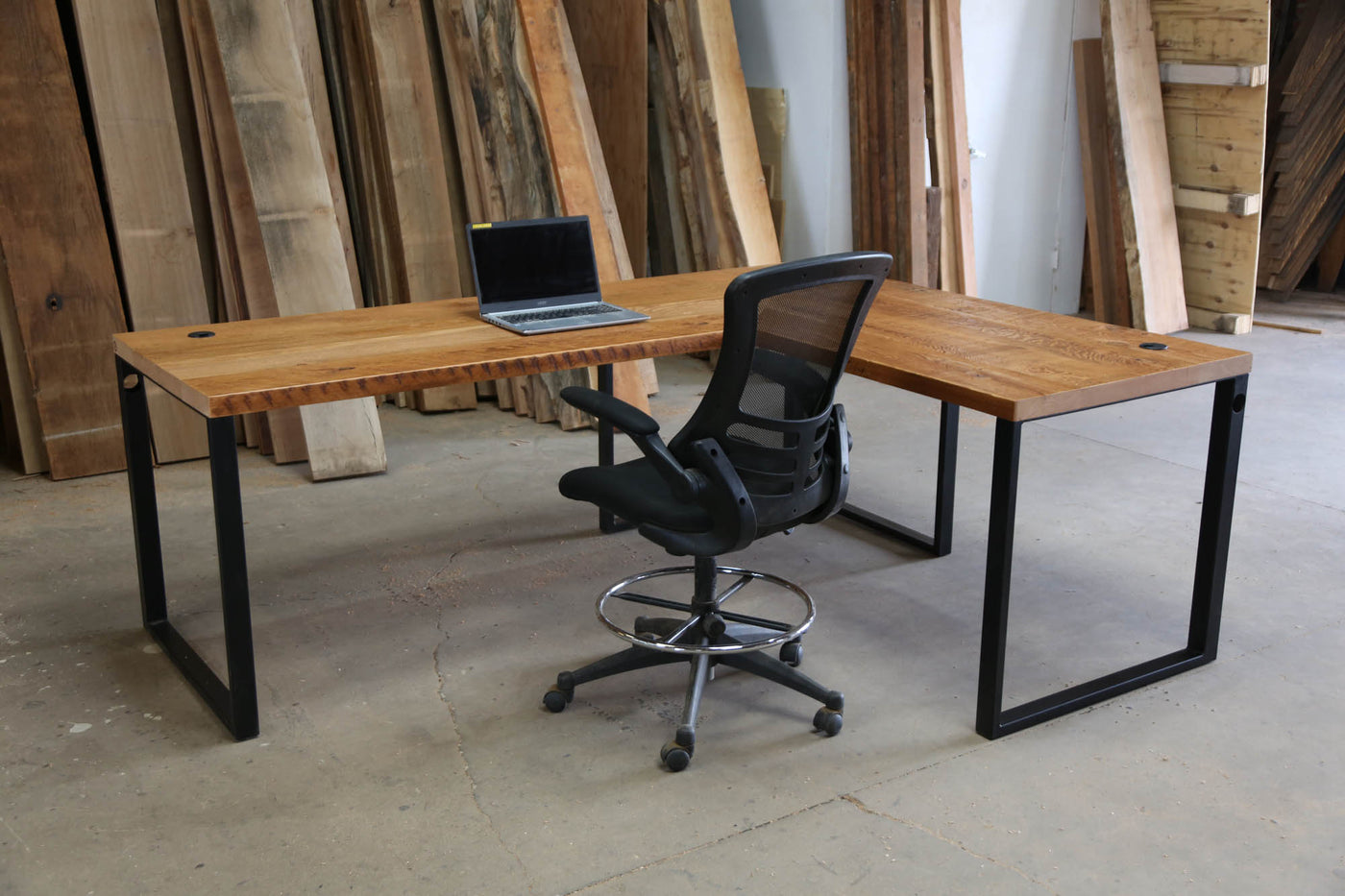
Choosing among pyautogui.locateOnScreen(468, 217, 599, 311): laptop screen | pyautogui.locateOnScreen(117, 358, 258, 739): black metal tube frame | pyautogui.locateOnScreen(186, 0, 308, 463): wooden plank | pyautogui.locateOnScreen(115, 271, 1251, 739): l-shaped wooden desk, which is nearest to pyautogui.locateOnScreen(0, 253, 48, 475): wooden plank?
pyautogui.locateOnScreen(186, 0, 308, 463): wooden plank

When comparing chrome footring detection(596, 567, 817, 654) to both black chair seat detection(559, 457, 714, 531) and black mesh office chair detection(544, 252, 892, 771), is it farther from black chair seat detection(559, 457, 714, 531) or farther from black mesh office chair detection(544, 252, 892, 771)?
black chair seat detection(559, 457, 714, 531)

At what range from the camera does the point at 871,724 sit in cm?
288

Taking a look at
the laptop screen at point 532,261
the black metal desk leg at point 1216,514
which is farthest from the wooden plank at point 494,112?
the black metal desk leg at point 1216,514

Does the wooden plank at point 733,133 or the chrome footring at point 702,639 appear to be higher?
the wooden plank at point 733,133

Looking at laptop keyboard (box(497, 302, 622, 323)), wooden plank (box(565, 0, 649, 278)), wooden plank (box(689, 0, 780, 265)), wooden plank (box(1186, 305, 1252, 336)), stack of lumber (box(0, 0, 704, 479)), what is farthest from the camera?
wooden plank (box(1186, 305, 1252, 336))

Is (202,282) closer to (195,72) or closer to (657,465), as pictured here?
(195,72)

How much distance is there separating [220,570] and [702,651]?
3.41ft

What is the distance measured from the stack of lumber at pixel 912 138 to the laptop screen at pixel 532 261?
2917mm

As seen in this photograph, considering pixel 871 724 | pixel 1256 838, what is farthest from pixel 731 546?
pixel 1256 838

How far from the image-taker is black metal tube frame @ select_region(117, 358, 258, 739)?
8.80 feet

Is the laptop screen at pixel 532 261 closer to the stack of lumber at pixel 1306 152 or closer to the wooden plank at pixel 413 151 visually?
the wooden plank at pixel 413 151

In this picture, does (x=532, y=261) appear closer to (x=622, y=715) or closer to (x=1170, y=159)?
(x=622, y=715)

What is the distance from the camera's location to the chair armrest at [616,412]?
2545 mm

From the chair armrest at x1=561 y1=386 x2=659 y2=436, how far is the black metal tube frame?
2.32ft
